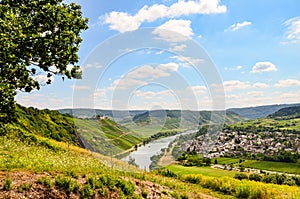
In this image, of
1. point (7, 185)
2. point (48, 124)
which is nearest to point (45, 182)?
point (7, 185)

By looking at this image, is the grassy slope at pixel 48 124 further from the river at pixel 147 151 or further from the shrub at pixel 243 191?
the shrub at pixel 243 191

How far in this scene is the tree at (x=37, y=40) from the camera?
11.5 meters

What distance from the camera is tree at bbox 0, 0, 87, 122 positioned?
37.7ft

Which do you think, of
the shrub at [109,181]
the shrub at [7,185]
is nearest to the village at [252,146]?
the shrub at [109,181]

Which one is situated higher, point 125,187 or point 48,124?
point 48,124

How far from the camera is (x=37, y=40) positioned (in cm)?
1205

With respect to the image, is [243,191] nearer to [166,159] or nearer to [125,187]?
[166,159]

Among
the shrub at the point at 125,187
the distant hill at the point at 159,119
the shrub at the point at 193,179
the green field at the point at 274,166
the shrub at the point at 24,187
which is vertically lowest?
the green field at the point at 274,166

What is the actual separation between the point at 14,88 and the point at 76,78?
315 centimetres

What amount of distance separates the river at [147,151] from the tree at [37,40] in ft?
20.8

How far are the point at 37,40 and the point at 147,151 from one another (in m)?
8.48

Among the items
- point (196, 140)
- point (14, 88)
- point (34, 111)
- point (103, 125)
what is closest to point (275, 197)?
point (196, 140)

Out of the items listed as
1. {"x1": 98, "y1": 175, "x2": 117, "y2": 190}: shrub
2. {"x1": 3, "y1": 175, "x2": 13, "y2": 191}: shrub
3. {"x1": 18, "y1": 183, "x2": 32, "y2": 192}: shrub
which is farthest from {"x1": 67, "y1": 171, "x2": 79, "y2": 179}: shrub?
{"x1": 3, "y1": 175, "x2": 13, "y2": 191}: shrub

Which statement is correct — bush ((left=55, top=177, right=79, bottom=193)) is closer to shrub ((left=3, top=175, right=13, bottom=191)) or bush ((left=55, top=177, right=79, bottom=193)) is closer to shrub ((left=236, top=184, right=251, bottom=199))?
shrub ((left=3, top=175, right=13, bottom=191))
